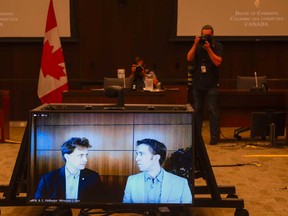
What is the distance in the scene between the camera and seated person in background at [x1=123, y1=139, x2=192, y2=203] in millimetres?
3883

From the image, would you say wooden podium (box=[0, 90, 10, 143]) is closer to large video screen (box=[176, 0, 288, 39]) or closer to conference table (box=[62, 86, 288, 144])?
conference table (box=[62, 86, 288, 144])

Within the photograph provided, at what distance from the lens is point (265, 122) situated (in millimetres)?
8648

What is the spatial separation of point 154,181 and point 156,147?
230 mm

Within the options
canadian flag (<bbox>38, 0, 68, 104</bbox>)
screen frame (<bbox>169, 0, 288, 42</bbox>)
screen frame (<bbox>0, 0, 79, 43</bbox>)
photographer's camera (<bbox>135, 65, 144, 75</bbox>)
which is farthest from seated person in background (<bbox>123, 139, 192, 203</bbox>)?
screen frame (<bbox>0, 0, 79, 43</bbox>)

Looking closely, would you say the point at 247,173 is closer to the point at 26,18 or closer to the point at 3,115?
the point at 3,115

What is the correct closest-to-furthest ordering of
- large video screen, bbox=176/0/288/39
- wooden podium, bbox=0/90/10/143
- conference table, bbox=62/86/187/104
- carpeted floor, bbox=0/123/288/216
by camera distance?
carpeted floor, bbox=0/123/288/216
conference table, bbox=62/86/187/104
wooden podium, bbox=0/90/10/143
large video screen, bbox=176/0/288/39

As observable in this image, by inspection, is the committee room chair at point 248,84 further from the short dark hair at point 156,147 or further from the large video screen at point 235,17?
the short dark hair at point 156,147

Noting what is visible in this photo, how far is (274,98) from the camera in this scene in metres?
9.09

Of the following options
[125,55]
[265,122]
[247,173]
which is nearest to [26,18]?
[125,55]

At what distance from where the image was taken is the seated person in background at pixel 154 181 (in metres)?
3.88

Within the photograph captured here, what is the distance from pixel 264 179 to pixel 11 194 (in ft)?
9.95

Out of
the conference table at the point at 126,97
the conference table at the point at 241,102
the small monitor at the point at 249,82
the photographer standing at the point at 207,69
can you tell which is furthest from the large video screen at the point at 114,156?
the small monitor at the point at 249,82

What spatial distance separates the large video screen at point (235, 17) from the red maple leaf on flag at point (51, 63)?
9.55 feet

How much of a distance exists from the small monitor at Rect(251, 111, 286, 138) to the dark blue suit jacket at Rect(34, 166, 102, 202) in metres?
5.07
